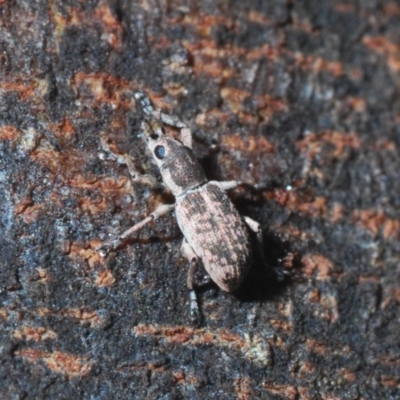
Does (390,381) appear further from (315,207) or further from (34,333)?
(34,333)

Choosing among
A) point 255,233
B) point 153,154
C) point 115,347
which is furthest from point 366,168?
point 115,347

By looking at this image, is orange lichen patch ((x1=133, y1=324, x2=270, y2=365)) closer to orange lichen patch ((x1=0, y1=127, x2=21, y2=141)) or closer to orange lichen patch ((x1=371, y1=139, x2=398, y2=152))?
orange lichen patch ((x1=0, y1=127, x2=21, y2=141))

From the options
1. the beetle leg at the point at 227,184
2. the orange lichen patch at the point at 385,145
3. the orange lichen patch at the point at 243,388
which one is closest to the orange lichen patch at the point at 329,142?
the orange lichen patch at the point at 385,145

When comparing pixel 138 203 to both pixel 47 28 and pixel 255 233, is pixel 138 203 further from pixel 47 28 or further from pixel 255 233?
pixel 47 28

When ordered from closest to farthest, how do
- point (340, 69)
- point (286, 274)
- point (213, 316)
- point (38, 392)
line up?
point (38, 392) → point (213, 316) → point (286, 274) → point (340, 69)

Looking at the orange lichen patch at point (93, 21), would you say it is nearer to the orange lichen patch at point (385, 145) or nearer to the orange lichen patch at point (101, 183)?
the orange lichen patch at point (101, 183)
